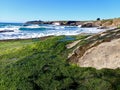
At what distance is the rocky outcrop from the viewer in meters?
9.57

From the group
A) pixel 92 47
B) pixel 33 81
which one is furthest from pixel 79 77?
pixel 92 47

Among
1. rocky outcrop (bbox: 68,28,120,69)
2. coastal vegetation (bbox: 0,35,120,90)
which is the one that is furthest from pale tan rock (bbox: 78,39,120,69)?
coastal vegetation (bbox: 0,35,120,90)

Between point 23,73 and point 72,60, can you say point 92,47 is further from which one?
point 23,73

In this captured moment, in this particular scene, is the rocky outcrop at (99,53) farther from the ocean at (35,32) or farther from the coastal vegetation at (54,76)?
the ocean at (35,32)

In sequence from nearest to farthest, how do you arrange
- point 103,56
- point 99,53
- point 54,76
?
1. point 54,76
2. point 103,56
3. point 99,53

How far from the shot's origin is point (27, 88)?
8531 mm

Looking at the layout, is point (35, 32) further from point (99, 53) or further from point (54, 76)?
point (54, 76)

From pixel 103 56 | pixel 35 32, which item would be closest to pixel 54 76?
pixel 103 56

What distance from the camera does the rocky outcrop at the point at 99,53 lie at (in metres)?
9.57

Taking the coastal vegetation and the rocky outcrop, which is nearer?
the coastal vegetation

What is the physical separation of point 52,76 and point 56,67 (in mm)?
600

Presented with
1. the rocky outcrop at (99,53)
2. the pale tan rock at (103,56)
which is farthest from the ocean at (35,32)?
the pale tan rock at (103,56)

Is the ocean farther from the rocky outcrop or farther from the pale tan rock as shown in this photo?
the pale tan rock

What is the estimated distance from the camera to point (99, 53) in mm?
10109
